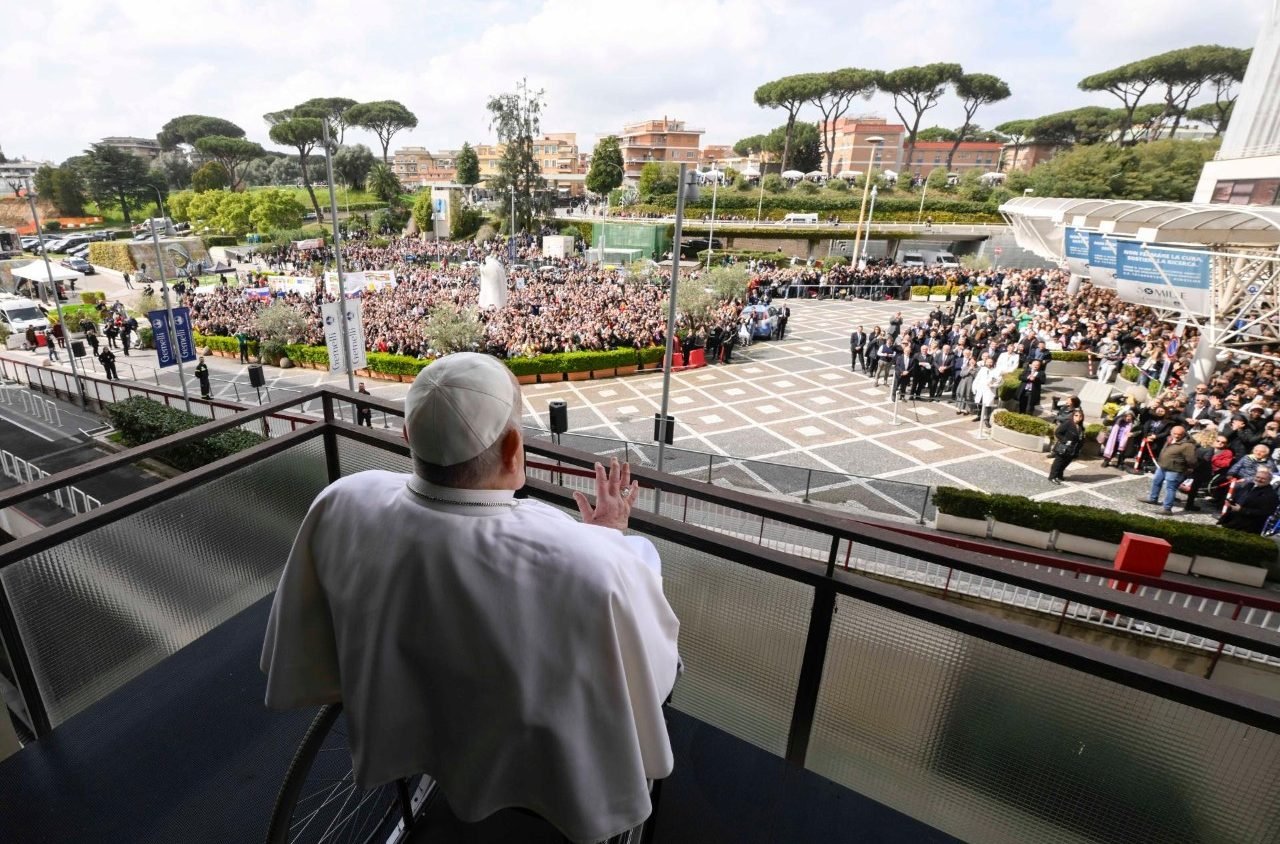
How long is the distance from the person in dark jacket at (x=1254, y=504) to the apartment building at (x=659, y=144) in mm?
96320

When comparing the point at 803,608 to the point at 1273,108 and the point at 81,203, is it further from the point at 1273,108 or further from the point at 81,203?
the point at 81,203

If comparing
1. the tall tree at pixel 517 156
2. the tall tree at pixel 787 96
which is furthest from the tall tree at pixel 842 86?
the tall tree at pixel 517 156

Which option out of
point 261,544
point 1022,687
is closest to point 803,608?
point 1022,687

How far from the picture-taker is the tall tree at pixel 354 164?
75812 mm

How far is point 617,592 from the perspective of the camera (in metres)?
1.11

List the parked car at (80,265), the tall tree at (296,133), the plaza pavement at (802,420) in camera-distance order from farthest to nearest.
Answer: the tall tree at (296,133)
the parked car at (80,265)
the plaza pavement at (802,420)

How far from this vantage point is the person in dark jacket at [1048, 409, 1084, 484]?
35.2ft

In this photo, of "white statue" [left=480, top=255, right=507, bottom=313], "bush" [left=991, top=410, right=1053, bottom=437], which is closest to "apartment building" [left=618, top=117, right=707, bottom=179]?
"white statue" [left=480, top=255, right=507, bottom=313]

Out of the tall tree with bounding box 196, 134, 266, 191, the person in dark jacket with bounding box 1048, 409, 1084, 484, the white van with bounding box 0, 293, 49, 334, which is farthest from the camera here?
the tall tree with bounding box 196, 134, 266, 191

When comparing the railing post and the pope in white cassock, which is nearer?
the pope in white cassock

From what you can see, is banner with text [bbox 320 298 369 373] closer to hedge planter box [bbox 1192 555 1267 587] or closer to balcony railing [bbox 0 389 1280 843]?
balcony railing [bbox 0 389 1280 843]

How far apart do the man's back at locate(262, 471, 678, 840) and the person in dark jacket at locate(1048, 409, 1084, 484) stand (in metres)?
11.9

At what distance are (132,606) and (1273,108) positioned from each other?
134 ft

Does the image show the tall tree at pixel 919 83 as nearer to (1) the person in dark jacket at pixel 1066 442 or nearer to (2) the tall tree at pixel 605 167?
(2) the tall tree at pixel 605 167
